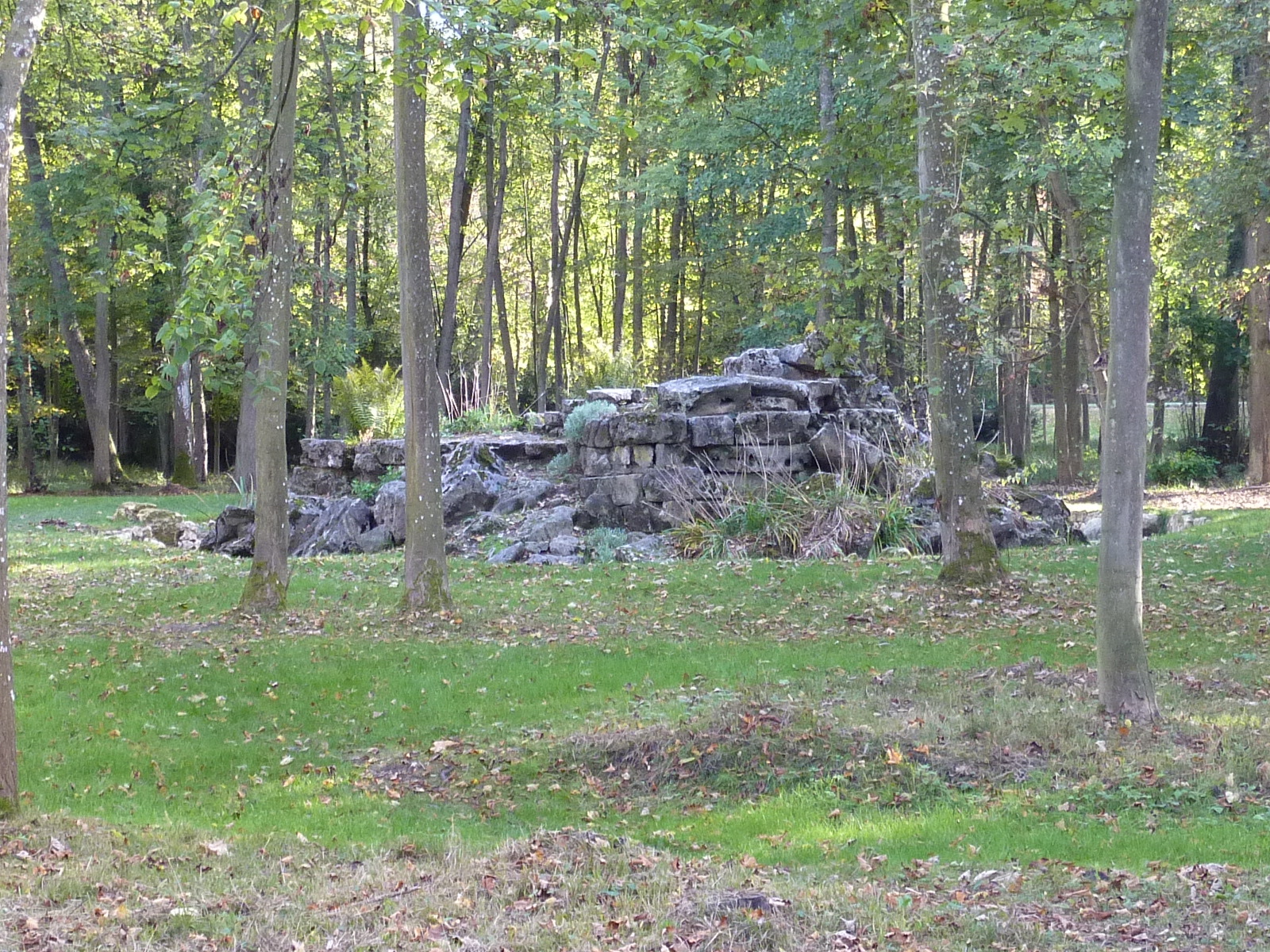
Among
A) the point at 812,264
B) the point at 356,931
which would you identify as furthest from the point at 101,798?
the point at 812,264

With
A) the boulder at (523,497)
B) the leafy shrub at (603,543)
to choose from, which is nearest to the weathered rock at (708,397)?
the boulder at (523,497)

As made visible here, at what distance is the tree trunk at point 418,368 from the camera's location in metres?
10.4

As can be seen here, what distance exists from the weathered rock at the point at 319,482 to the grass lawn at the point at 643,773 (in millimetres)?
8979

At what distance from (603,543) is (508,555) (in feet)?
4.20

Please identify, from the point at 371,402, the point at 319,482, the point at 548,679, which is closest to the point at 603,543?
the point at 548,679

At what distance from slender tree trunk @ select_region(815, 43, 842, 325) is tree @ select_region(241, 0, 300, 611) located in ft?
16.3

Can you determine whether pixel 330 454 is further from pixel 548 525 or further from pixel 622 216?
pixel 622 216

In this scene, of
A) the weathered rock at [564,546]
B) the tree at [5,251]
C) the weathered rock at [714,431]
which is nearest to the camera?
the tree at [5,251]

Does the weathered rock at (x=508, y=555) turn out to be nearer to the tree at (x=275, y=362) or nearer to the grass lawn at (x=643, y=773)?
Result: the grass lawn at (x=643, y=773)

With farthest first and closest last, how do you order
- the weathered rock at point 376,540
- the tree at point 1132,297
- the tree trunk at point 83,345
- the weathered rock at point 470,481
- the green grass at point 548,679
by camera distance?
the tree trunk at point 83,345 → the weathered rock at point 470,481 → the weathered rock at point 376,540 → the tree at point 1132,297 → the green grass at point 548,679

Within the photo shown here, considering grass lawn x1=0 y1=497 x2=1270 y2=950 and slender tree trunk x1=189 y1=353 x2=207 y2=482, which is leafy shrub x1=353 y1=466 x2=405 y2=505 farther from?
slender tree trunk x1=189 y1=353 x2=207 y2=482

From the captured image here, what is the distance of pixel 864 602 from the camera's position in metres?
11.5

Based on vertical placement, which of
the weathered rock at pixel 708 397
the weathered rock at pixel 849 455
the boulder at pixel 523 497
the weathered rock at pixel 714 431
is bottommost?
the boulder at pixel 523 497

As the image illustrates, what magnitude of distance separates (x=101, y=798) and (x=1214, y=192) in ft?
49.1
